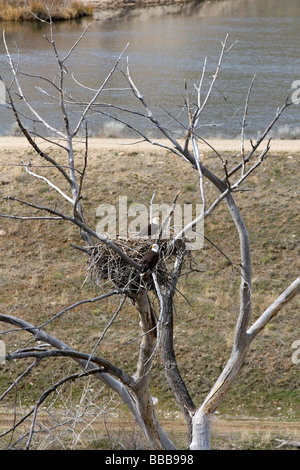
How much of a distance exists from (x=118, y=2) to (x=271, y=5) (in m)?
8.70

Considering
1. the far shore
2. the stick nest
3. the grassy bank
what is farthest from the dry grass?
the grassy bank

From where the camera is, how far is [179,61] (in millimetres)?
30641

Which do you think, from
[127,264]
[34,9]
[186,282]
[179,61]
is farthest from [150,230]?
[34,9]

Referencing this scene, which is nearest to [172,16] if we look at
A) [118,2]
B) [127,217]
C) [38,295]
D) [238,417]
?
[118,2]

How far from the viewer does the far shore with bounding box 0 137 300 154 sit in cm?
2045

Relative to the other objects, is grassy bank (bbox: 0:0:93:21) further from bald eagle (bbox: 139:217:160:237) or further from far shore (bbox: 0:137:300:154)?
bald eagle (bbox: 139:217:160:237)

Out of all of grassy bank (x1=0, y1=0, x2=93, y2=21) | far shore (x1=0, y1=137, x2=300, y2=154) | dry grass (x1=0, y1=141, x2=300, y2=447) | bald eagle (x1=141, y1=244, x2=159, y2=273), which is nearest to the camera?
bald eagle (x1=141, y1=244, x2=159, y2=273)

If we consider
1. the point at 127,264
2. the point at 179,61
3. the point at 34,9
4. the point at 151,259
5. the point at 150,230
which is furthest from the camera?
the point at 34,9

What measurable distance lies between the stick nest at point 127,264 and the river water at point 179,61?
32.5ft

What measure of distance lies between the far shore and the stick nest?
1259 cm

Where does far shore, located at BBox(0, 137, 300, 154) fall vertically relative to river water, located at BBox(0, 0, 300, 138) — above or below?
below

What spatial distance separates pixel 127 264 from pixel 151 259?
41 cm

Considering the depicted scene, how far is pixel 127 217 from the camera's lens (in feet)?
58.0

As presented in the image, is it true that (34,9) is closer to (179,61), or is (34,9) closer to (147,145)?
(179,61)
